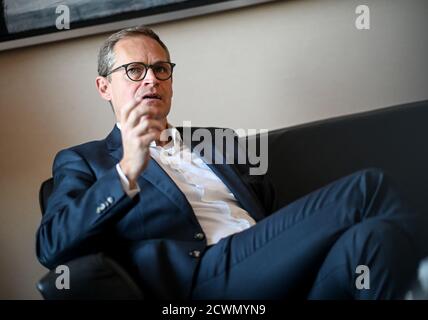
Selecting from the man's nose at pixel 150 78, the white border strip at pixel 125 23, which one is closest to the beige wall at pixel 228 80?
the white border strip at pixel 125 23

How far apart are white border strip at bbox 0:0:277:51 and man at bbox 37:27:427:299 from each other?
0.41 meters

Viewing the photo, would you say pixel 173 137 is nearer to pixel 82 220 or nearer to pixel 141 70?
pixel 141 70

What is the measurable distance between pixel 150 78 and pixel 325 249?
0.58 metres

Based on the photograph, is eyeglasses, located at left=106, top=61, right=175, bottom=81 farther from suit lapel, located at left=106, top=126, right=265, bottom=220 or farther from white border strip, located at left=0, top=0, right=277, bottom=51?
white border strip, located at left=0, top=0, right=277, bottom=51

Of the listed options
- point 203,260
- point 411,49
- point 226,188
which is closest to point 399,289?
point 203,260

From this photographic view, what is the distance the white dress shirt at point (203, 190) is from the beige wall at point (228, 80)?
0.30 meters

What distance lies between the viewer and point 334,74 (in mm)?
1675

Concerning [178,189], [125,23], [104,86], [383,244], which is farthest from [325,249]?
[125,23]

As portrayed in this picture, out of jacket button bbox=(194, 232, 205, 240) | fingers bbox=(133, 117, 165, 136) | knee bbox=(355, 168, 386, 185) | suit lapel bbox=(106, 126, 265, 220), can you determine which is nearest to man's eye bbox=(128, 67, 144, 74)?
suit lapel bbox=(106, 126, 265, 220)

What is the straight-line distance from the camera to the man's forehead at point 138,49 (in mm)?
1295

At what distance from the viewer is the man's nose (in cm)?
128

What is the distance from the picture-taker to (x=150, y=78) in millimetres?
1288

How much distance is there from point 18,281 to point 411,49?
138cm

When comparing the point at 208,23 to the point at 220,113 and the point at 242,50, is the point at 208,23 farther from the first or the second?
the point at 220,113
